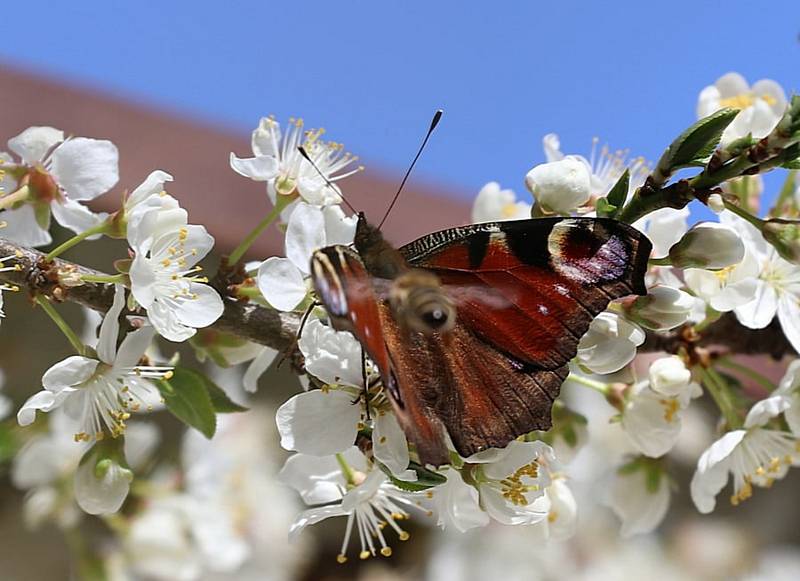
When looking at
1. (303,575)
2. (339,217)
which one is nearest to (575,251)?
(339,217)

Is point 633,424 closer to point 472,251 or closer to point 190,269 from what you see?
point 472,251

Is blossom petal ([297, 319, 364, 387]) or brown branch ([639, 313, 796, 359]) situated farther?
Result: brown branch ([639, 313, 796, 359])

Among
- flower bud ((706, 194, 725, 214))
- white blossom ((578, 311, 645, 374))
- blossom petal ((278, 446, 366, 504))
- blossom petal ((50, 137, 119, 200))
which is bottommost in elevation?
blossom petal ((278, 446, 366, 504))

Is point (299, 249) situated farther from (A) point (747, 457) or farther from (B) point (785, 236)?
(A) point (747, 457)

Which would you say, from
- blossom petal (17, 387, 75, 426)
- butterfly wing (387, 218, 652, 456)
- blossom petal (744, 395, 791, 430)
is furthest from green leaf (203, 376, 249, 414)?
blossom petal (744, 395, 791, 430)

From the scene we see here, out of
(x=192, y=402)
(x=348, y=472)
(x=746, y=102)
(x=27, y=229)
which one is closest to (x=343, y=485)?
(x=348, y=472)

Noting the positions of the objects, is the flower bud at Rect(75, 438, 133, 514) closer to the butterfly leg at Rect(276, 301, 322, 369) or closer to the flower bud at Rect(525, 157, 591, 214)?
the butterfly leg at Rect(276, 301, 322, 369)
